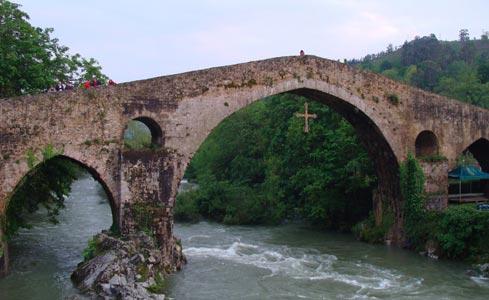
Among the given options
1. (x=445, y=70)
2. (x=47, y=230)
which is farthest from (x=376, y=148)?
(x=445, y=70)

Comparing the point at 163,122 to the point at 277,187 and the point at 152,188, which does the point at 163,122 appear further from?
the point at 277,187

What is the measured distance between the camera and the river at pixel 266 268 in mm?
13477

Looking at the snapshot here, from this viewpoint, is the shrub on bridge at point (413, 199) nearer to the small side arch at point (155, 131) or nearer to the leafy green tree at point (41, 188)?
the small side arch at point (155, 131)

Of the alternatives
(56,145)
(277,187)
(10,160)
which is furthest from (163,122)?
(277,187)

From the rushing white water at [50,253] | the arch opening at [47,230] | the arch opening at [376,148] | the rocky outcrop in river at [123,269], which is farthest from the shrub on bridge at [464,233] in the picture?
the rushing white water at [50,253]

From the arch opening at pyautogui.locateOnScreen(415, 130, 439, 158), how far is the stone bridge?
3cm

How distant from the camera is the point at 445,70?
50.7 metres

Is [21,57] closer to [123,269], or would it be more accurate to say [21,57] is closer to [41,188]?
[41,188]

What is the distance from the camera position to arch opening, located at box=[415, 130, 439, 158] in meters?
20.1

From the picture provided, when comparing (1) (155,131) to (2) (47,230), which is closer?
(1) (155,131)

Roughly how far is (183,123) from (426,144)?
30.8 ft

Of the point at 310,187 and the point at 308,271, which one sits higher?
the point at 310,187

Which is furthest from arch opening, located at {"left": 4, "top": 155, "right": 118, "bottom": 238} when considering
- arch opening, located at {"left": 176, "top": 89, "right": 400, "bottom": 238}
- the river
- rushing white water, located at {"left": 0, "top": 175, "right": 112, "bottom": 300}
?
arch opening, located at {"left": 176, "top": 89, "right": 400, "bottom": 238}

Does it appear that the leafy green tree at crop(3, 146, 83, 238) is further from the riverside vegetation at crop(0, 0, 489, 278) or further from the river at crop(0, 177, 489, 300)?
the river at crop(0, 177, 489, 300)
